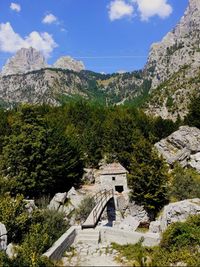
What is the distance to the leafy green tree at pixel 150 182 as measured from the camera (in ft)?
112

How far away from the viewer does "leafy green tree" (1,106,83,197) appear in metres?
37.4

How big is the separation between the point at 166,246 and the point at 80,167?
31531 mm

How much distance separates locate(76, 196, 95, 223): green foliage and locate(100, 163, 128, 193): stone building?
21.1 feet

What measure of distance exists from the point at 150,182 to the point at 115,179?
7.28 metres

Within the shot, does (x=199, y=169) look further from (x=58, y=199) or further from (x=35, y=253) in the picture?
(x=35, y=253)

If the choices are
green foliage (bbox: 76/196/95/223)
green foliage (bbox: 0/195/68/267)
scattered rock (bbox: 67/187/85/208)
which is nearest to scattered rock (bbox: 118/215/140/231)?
green foliage (bbox: 76/196/95/223)

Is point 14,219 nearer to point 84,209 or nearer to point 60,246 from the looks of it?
point 60,246

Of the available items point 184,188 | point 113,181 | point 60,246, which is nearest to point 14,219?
point 60,246

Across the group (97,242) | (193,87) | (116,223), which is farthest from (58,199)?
(193,87)

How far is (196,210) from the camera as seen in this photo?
2289 cm

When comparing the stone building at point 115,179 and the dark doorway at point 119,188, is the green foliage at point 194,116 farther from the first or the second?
the dark doorway at point 119,188

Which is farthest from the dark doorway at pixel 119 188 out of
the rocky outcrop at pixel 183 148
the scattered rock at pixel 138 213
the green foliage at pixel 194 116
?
the green foliage at pixel 194 116

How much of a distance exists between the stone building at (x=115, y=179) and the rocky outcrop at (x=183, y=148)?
27.9 ft

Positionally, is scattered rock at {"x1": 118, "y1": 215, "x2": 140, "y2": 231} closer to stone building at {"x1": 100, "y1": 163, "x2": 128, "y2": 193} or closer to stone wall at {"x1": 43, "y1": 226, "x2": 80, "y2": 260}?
stone building at {"x1": 100, "y1": 163, "x2": 128, "y2": 193}
